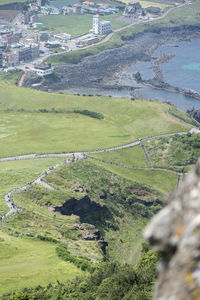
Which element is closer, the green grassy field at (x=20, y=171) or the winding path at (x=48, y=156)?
the winding path at (x=48, y=156)

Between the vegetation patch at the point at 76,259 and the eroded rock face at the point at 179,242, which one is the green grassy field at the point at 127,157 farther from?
the eroded rock face at the point at 179,242

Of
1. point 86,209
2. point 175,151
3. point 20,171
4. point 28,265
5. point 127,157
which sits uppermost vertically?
point 28,265

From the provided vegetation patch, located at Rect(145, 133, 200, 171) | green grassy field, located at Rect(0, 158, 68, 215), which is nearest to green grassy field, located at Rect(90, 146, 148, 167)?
vegetation patch, located at Rect(145, 133, 200, 171)

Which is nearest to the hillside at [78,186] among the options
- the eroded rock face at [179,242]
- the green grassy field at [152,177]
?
the green grassy field at [152,177]

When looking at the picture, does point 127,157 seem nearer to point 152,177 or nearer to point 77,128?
point 152,177

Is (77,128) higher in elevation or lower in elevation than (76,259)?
lower

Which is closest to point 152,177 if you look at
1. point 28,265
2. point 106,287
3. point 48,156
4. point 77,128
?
point 48,156
